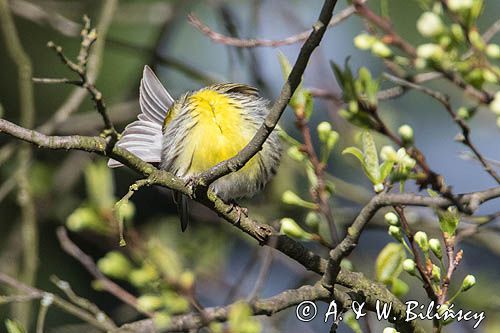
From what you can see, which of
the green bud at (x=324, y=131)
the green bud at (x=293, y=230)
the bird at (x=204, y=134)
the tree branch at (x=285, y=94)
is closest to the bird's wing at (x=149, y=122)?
the bird at (x=204, y=134)

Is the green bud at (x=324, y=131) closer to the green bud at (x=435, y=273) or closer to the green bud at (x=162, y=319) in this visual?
the green bud at (x=435, y=273)

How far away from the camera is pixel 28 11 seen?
427cm

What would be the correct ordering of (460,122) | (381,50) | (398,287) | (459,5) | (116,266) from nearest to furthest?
(459,5), (381,50), (460,122), (116,266), (398,287)

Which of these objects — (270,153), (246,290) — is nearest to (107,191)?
(270,153)

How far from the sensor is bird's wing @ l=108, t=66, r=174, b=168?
10.8 ft

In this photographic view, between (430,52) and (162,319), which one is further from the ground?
(430,52)

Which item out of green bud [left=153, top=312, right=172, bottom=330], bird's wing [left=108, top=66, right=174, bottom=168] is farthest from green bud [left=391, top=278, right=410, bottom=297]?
bird's wing [left=108, top=66, right=174, bottom=168]

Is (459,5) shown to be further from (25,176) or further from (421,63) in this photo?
(25,176)

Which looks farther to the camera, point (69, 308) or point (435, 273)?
point (69, 308)

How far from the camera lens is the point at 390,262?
2.05 meters

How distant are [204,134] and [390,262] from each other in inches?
47.7

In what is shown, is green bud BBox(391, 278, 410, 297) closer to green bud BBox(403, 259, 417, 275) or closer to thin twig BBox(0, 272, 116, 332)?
green bud BBox(403, 259, 417, 275)

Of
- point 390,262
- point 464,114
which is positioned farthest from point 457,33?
point 390,262

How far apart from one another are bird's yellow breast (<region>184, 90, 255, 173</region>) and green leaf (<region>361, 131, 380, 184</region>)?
1.27 meters
